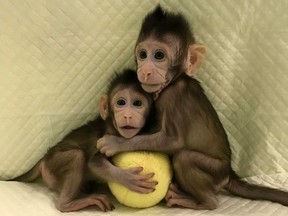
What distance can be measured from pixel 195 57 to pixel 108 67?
0.41m

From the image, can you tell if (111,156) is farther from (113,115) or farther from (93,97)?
(93,97)

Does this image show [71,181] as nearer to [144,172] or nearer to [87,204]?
[87,204]

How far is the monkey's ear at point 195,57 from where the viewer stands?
2119mm

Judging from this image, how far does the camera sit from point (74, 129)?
232 cm

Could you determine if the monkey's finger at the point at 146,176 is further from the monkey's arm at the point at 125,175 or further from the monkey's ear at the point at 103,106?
the monkey's ear at the point at 103,106

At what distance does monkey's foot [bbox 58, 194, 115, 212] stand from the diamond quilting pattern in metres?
0.36

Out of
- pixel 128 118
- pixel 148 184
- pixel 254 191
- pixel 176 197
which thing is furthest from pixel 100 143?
pixel 254 191

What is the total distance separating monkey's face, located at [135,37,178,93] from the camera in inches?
80.5

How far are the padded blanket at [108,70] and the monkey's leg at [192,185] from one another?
114mm

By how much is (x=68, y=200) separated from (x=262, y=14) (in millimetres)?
1102

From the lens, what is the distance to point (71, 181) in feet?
6.93

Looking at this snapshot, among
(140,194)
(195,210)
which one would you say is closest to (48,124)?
(140,194)

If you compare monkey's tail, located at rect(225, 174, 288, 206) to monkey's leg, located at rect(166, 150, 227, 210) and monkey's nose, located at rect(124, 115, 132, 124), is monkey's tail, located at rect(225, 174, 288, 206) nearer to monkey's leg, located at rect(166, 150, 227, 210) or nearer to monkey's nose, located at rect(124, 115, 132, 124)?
monkey's leg, located at rect(166, 150, 227, 210)

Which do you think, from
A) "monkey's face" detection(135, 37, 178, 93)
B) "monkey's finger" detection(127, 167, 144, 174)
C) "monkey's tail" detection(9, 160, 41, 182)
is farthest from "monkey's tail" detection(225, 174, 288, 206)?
"monkey's tail" detection(9, 160, 41, 182)
